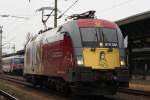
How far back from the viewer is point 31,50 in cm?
2572

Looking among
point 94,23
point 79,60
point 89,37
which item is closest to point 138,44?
point 94,23

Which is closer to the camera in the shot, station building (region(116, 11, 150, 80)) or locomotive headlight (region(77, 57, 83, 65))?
locomotive headlight (region(77, 57, 83, 65))

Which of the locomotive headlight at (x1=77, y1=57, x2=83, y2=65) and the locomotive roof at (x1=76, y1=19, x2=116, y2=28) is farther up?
the locomotive roof at (x1=76, y1=19, x2=116, y2=28)

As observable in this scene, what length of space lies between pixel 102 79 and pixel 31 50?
10247 mm

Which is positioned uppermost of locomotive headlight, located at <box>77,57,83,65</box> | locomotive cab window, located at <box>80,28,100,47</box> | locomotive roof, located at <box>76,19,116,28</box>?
locomotive roof, located at <box>76,19,116,28</box>

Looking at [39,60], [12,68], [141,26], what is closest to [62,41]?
[39,60]

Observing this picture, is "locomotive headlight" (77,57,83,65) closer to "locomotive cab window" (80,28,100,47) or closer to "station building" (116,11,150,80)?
"locomotive cab window" (80,28,100,47)

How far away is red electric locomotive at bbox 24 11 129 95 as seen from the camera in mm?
16125

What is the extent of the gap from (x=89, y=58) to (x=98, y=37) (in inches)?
42.6

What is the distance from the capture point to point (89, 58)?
1638 centimetres

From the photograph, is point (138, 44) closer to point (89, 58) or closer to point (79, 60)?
point (89, 58)

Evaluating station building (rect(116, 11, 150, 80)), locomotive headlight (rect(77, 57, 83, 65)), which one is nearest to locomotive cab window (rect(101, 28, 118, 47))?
locomotive headlight (rect(77, 57, 83, 65))

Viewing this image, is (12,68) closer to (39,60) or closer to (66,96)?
(39,60)

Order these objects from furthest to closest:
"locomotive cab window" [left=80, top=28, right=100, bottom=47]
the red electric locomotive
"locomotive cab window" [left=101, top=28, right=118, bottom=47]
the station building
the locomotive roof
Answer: the station building, the locomotive roof, "locomotive cab window" [left=101, top=28, right=118, bottom=47], "locomotive cab window" [left=80, top=28, right=100, bottom=47], the red electric locomotive
